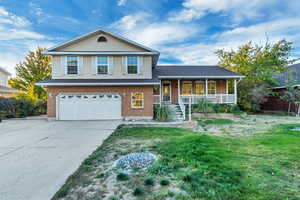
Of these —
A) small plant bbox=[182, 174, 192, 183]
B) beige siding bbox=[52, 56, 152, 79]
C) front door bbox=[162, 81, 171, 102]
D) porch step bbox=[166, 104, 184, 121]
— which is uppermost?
beige siding bbox=[52, 56, 152, 79]

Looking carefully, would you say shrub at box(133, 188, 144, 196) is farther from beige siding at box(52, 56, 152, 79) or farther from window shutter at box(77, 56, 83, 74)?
window shutter at box(77, 56, 83, 74)

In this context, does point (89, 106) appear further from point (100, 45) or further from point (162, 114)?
point (162, 114)

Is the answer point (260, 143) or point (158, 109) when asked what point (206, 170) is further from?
point (158, 109)

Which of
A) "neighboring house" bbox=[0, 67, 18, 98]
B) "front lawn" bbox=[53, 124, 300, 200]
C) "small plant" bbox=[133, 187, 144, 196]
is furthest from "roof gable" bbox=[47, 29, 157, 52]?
"neighboring house" bbox=[0, 67, 18, 98]

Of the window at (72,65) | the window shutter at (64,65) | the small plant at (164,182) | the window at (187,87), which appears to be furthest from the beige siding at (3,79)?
the small plant at (164,182)

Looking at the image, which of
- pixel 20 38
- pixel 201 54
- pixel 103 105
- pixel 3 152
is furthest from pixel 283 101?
pixel 20 38

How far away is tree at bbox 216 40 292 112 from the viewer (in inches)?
609

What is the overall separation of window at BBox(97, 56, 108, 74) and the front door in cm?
595

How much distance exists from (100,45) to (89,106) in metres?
4.99

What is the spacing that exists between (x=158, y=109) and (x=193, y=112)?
11.0ft

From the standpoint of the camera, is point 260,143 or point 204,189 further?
point 260,143

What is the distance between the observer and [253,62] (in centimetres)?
1778

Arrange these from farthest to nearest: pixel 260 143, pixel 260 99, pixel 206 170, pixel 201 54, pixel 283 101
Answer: pixel 201 54, pixel 283 101, pixel 260 99, pixel 260 143, pixel 206 170

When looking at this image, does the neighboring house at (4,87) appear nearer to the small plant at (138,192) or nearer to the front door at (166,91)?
the front door at (166,91)
